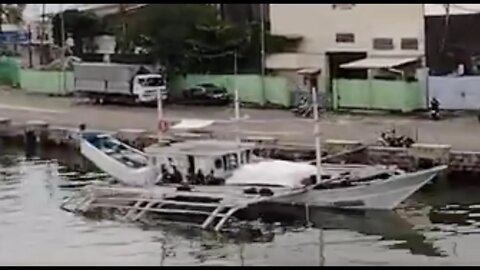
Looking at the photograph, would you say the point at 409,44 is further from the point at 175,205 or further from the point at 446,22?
the point at 175,205

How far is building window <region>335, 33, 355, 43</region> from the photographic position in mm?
22823

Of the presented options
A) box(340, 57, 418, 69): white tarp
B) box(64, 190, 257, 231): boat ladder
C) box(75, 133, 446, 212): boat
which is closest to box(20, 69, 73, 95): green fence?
box(340, 57, 418, 69): white tarp

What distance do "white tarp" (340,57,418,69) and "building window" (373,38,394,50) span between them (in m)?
0.27

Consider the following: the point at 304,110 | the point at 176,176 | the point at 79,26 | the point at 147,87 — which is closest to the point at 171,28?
the point at 147,87

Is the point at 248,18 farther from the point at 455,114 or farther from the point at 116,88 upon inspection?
the point at 455,114

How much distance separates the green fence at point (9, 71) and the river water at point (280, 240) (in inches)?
565

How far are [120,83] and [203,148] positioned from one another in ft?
30.6

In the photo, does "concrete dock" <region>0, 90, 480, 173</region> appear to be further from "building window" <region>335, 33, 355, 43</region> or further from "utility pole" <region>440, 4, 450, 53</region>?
"building window" <region>335, 33, 355, 43</region>

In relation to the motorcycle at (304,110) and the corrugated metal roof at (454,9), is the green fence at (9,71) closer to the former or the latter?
the motorcycle at (304,110)

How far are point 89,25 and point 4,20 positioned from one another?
7.01 metres

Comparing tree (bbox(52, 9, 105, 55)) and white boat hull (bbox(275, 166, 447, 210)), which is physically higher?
tree (bbox(52, 9, 105, 55))

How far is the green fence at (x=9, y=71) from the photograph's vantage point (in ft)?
94.8

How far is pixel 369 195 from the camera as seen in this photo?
13.5 metres

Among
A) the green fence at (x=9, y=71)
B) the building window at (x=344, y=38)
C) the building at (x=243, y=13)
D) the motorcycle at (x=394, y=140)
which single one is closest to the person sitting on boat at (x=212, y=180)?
the motorcycle at (x=394, y=140)
